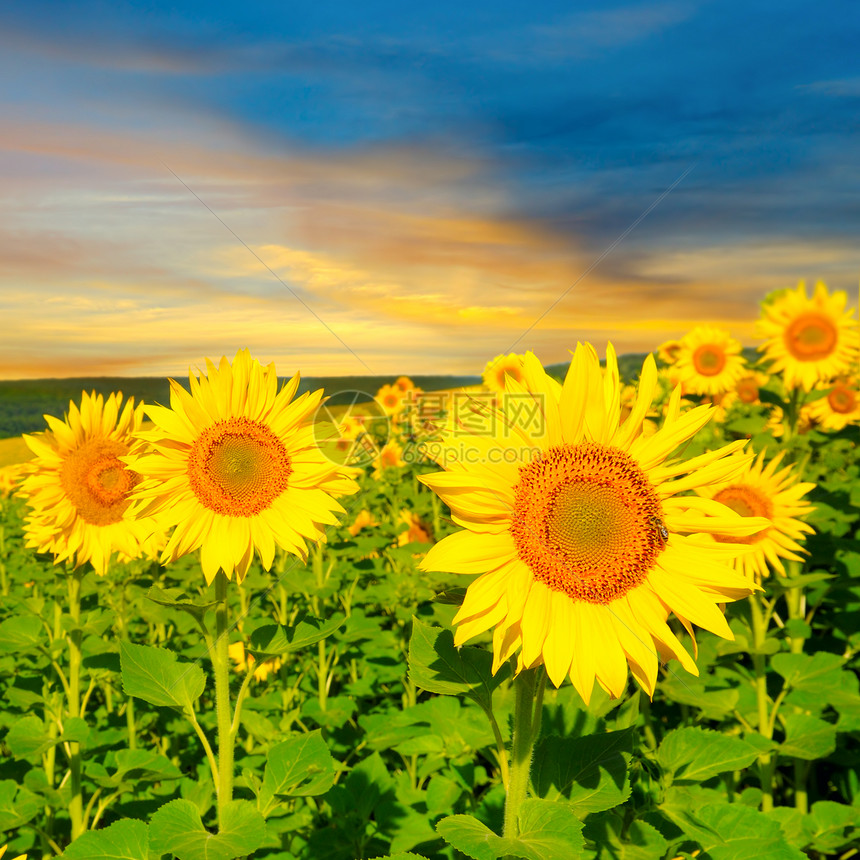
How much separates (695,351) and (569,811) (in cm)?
691

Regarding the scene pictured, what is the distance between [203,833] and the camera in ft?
7.36

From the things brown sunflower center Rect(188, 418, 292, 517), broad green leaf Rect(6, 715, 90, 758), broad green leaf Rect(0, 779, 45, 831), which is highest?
brown sunflower center Rect(188, 418, 292, 517)

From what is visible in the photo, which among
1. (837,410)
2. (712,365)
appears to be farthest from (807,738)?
(837,410)

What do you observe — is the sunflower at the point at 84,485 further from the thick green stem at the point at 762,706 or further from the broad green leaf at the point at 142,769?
the thick green stem at the point at 762,706

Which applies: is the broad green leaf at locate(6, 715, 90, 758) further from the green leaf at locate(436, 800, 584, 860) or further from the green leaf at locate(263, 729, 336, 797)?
the green leaf at locate(436, 800, 584, 860)

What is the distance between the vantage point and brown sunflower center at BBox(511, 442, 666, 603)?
2.04 meters

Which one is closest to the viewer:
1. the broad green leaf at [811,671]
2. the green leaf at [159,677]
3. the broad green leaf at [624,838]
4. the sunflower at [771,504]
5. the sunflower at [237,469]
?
the broad green leaf at [624,838]

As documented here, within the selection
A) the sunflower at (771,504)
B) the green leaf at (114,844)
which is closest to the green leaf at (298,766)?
the green leaf at (114,844)

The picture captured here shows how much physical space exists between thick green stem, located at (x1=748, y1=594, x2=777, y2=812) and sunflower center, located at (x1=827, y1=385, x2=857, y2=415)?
450 cm

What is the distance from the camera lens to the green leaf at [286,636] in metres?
2.53

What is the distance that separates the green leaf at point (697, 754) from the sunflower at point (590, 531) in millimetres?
631

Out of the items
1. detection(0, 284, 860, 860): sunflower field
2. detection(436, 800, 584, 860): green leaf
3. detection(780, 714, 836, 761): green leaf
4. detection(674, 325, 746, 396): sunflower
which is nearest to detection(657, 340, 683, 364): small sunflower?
detection(674, 325, 746, 396): sunflower

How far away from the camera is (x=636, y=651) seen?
2049 millimetres

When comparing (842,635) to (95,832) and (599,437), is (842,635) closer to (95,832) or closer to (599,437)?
(599,437)
